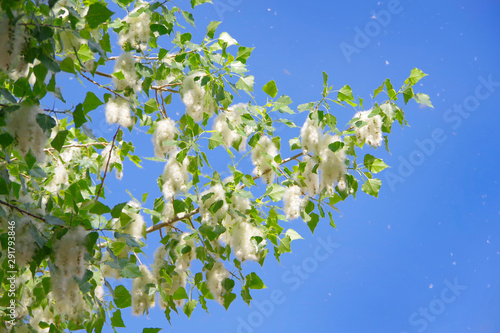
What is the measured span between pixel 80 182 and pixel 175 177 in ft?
1.11

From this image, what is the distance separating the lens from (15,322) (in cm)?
157

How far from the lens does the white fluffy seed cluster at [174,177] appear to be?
158 cm

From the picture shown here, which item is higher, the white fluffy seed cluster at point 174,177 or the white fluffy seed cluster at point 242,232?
the white fluffy seed cluster at point 174,177

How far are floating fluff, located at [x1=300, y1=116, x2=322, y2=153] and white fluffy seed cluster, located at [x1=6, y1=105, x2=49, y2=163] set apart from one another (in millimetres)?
779

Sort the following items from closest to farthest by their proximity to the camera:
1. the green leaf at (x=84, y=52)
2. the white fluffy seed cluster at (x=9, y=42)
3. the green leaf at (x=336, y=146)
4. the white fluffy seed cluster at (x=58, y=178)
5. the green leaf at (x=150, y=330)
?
1. the white fluffy seed cluster at (x=9, y=42)
2. the green leaf at (x=150, y=330)
3. the green leaf at (x=84, y=52)
4. the green leaf at (x=336, y=146)
5. the white fluffy seed cluster at (x=58, y=178)

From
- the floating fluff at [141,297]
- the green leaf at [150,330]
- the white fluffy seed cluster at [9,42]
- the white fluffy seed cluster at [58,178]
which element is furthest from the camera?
the white fluffy seed cluster at [58,178]

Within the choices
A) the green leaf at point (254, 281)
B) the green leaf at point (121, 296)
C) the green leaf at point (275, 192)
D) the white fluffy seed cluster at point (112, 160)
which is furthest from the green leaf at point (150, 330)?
the white fluffy seed cluster at point (112, 160)

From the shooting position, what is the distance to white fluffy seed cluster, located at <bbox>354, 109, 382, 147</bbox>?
1.64 meters

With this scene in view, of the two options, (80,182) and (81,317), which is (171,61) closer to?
(80,182)

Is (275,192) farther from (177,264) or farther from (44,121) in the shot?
(44,121)

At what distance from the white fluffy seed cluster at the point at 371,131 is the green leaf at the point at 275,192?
12.0 inches

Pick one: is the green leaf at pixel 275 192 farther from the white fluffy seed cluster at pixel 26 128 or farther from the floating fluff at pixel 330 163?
the white fluffy seed cluster at pixel 26 128

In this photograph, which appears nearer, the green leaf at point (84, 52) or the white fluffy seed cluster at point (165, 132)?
the green leaf at point (84, 52)

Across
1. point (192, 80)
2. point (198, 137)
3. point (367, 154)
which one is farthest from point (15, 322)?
point (367, 154)
